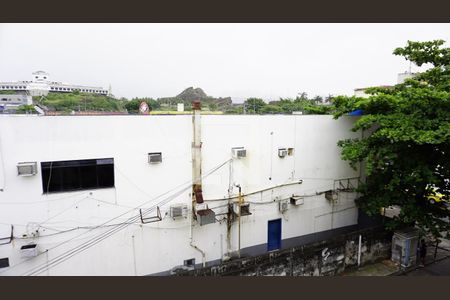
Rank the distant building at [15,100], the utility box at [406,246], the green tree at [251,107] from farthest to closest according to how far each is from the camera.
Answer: the green tree at [251,107]
the utility box at [406,246]
the distant building at [15,100]

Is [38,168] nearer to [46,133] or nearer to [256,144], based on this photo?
[46,133]

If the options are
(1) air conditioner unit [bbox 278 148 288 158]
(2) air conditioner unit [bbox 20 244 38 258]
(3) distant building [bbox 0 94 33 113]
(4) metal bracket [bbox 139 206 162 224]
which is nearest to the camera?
(2) air conditioner unit [bbox 20 244 38 258]

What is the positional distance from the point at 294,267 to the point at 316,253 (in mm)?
1180

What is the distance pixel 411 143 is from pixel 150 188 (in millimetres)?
10264

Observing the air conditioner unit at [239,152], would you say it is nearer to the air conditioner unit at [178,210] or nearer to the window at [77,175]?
the air conditioner unit at [178,210]

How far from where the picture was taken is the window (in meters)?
9.38

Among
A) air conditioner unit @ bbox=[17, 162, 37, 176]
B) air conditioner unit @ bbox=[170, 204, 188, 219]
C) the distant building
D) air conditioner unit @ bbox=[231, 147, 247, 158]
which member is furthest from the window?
air conditioner unit @ bbox=[231, 147, 247, 158]

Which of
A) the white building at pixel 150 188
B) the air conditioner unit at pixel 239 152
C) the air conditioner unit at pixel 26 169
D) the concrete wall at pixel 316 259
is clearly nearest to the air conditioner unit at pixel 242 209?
the white building at pixel 150 188

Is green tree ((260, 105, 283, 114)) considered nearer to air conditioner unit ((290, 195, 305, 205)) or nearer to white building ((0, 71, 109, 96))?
air conditioner unit ((290, 195, 305, 205))

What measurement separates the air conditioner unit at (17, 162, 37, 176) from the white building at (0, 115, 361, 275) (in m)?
0.03

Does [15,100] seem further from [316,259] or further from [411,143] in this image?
[411,143]

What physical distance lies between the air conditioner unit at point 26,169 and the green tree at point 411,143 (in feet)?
36.9

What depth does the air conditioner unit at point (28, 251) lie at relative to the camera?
8.94 metres

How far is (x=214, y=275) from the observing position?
9.12 metres
